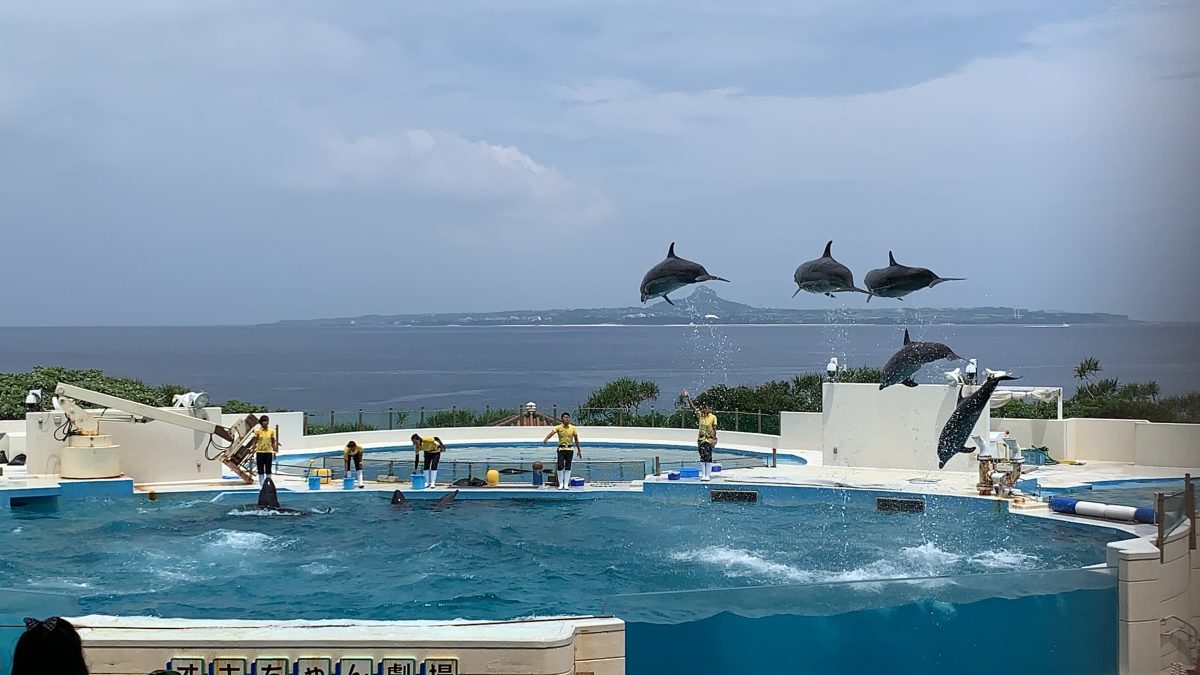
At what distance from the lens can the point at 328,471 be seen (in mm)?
17125

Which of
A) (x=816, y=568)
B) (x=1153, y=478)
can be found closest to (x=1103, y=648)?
(x=816, y=568)

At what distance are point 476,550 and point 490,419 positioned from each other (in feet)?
46.7

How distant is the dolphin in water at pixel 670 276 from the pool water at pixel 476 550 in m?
3.12

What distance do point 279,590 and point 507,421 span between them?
52.5 feet

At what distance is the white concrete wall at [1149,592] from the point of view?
7480 millimetres

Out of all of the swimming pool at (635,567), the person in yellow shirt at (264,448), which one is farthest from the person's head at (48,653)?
the person in yellow shirt at (264,448)

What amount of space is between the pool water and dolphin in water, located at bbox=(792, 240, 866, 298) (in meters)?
3.07

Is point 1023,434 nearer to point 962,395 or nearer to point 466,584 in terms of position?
point 962,395

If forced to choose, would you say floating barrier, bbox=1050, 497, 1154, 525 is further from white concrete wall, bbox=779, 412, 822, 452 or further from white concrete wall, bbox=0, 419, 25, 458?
white concrete wall, bbox=0, 419, 25, 458

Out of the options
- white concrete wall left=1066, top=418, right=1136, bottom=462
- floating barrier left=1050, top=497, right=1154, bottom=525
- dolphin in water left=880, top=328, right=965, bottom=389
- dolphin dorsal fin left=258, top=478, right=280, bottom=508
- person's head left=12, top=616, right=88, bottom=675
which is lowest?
dolphin dorsal fin left=258, top=478, right=280, bottom=508

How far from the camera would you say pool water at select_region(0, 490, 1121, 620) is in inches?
427

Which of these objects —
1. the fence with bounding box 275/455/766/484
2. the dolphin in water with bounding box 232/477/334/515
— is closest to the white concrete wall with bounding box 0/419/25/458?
the fence with bounding box 275/455/766/484

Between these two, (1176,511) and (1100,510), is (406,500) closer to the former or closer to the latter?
(1100,510)

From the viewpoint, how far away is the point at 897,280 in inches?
486
